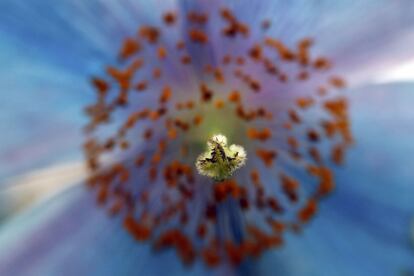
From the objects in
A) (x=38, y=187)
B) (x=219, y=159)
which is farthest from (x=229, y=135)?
(x=38, y=187)

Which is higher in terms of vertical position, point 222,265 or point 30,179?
point 30,179

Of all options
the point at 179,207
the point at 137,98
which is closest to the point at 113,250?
the point at 179,207

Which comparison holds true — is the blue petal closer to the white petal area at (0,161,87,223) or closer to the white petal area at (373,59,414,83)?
the white petal area at (373,59,414,83)

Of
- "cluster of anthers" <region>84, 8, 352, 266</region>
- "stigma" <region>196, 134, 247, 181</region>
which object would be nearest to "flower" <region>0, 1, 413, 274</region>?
"cluster of anthers" <region>84, 8, 352, 266</region>

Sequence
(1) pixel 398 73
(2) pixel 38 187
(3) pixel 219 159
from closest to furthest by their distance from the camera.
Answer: (3) pixel 219 159, (1) pixel 398 73, (2) pixel 38 187

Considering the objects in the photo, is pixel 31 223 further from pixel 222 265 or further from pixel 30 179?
pixel 222 265

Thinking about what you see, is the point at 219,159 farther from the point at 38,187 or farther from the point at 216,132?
the point at 38,187

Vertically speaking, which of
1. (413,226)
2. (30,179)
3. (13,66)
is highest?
(13,66)
